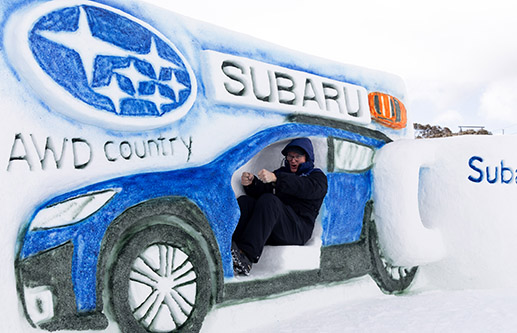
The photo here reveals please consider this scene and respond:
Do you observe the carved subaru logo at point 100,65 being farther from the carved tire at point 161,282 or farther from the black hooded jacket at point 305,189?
the black hooded jacket at point 305,189

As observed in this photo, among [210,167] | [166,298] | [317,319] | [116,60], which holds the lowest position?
[317,319]

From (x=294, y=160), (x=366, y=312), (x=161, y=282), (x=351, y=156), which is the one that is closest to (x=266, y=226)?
(x=294, y=160)

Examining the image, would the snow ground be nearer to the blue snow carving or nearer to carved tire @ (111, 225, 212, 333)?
carved tire @ (111, 225, 212, 333)

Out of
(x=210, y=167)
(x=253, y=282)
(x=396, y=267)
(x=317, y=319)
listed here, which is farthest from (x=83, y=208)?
(x=396, y=267)

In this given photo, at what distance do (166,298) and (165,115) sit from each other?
3.10 ft

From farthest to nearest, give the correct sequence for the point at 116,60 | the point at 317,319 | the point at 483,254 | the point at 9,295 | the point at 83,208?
the point at 483,254 < the point at 317,319 < the point at 116,60 < the point at 83,208 < the point at 9,295

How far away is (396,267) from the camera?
15.2 feet

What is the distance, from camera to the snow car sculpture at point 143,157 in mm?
2580

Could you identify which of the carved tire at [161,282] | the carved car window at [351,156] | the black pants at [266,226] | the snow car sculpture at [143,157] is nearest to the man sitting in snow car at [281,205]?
the black pants at [266,226]

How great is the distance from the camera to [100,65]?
2809mm

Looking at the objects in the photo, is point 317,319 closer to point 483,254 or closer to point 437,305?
point 437,305

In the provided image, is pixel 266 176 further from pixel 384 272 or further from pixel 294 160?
pixel 384 272

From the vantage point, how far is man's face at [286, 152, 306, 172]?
387 cm

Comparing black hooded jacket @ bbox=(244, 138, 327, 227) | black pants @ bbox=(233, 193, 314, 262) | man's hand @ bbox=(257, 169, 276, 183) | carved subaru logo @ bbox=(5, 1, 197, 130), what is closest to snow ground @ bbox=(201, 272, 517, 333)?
black pants @ bbox=(233, 193, 314, 262)
